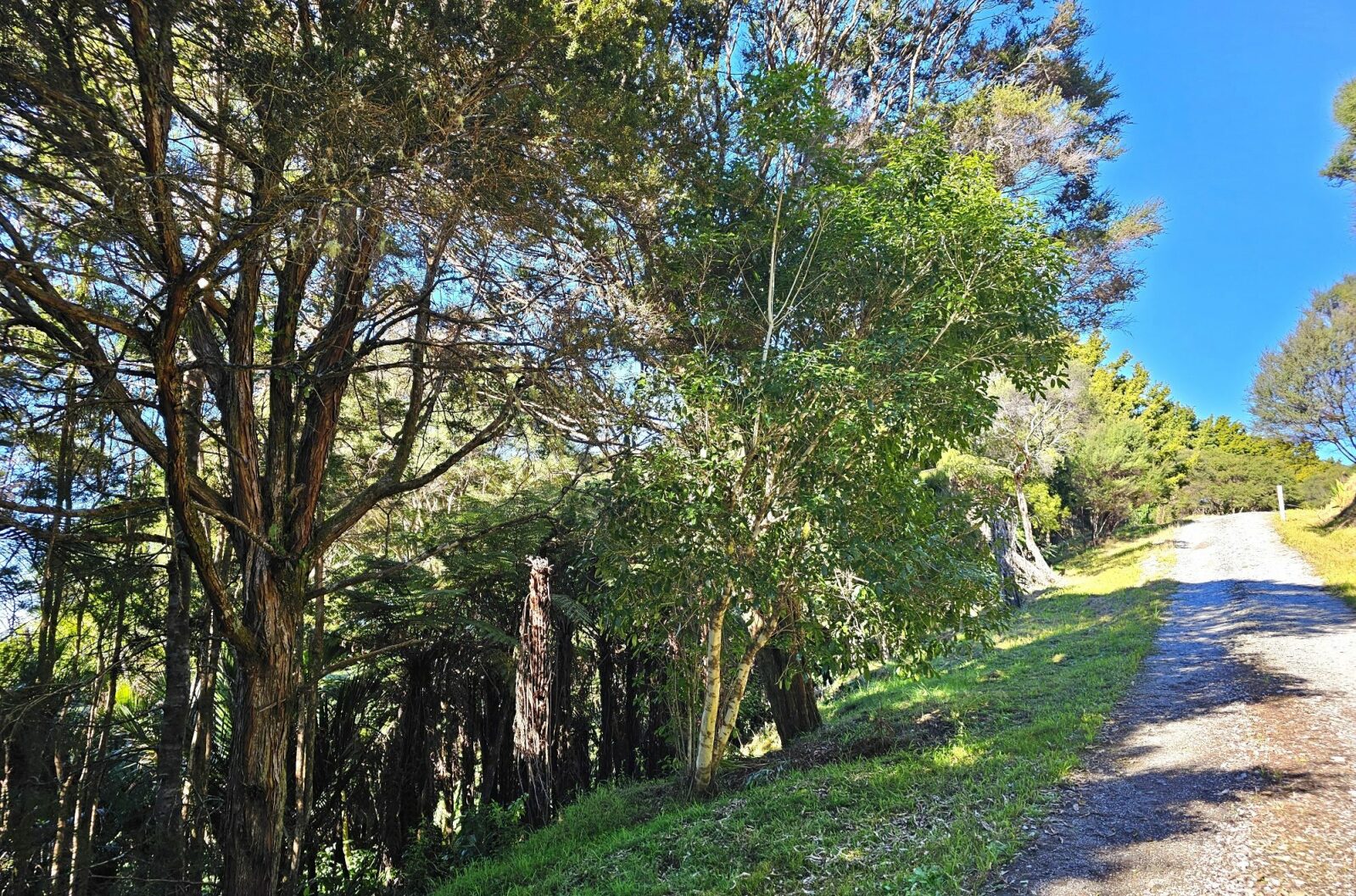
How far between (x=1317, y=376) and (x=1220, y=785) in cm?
2645

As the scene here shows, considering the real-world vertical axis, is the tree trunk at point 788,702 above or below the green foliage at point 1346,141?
below

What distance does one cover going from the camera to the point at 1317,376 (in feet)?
76.1

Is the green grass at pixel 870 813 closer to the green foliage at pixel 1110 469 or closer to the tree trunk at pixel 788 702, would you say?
the tree trunk at pixel 788 702

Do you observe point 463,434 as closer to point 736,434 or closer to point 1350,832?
point 736,434

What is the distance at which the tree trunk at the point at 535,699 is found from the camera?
293 inches

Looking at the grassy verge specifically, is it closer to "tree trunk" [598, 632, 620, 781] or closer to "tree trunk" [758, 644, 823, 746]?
"tree trunk" [758, 644, 823, 746]

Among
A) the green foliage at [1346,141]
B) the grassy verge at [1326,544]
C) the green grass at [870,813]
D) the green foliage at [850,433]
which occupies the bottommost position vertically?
the green grass at [870,813]

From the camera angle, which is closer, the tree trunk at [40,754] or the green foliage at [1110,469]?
the tree trunk at [40,754]

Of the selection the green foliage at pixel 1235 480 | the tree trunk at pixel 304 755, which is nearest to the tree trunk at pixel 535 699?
the tree trunk at pixel 304 755

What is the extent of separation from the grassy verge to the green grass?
5966mm

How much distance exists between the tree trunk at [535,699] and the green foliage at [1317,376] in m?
27.7

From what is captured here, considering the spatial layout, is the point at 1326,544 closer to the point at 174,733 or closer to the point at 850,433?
the point at 850,433

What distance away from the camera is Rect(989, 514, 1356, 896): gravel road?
348 cm

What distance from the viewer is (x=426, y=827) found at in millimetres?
7969
